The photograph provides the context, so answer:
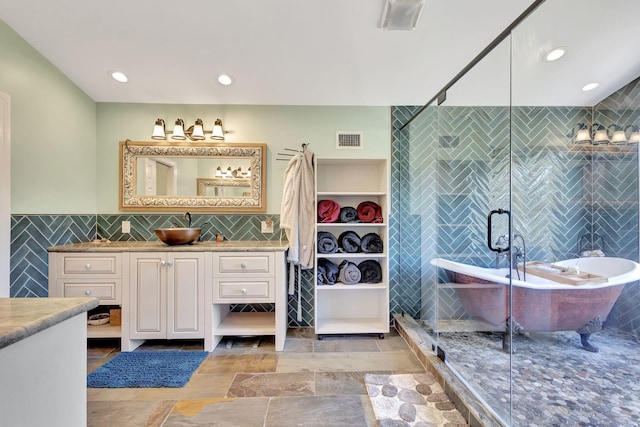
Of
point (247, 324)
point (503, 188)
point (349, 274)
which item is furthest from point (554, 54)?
point (247, 324)

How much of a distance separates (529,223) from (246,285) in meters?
2.37

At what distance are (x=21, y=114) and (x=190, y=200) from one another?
1346 millimetres

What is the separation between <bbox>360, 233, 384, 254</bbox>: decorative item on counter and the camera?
2.77m

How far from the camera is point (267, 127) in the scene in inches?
116

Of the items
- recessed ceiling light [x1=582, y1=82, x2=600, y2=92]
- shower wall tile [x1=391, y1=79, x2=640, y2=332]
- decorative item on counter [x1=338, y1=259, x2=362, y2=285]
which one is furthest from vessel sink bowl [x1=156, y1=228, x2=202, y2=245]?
recessed ceiling light [x1=582, y1=82, x2=600, y2=92]

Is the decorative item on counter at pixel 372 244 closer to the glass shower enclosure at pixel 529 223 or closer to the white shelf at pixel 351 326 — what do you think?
the glass shower enclosure at pixel 529 223

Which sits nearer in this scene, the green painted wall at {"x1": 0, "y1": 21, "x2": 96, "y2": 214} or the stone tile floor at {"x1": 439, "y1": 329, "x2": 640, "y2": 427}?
the stone tile floor at {"x1": 439, "y1": 329, "x2": 640, "y2": 427}

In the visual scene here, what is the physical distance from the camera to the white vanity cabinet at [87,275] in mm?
2303

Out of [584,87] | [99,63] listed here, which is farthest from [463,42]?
[99,63]

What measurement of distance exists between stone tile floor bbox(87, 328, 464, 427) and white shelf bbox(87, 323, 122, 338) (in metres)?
0.14

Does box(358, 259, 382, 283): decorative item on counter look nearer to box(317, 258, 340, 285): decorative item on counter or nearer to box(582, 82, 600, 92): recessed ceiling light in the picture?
box(317, 258, 340, 285): decorative item on counter

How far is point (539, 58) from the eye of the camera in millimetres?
2088

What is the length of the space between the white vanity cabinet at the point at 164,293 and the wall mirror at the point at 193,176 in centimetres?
71

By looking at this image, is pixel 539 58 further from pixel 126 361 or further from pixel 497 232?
pixel 126 361
